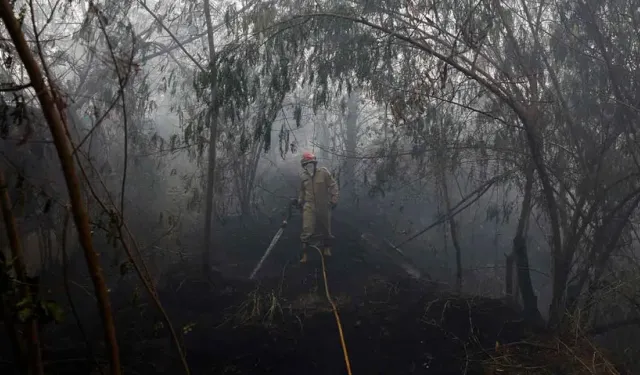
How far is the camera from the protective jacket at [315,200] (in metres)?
8.80

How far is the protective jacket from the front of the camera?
8.80 meters

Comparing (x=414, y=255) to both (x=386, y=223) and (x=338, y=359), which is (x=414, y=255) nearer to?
(x=386, y=223)

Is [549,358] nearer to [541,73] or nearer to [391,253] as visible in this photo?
[541,73]

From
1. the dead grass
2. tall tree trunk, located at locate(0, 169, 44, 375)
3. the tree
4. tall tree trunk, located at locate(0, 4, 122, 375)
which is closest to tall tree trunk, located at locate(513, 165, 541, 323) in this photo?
the tree

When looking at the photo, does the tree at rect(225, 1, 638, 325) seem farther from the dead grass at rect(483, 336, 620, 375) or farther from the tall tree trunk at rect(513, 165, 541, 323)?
the dead grass at rect(483, 336, 620, 375)

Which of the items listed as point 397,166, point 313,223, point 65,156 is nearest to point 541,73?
point 397,166

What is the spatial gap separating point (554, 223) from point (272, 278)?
438 cm

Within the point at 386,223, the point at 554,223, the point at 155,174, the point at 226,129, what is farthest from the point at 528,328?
the point at 155,174

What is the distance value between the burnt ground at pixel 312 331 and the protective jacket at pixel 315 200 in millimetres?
717

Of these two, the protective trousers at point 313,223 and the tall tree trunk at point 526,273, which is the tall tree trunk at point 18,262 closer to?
the protective trousers at point 313,223

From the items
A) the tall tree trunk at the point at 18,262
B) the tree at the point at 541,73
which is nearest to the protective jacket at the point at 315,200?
the tree at the point at 541,73

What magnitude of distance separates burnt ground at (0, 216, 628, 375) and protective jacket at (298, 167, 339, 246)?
72 centimetres

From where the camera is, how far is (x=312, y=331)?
6.45 metres

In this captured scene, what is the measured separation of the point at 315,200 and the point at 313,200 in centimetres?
5
